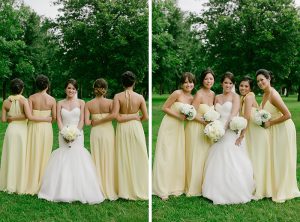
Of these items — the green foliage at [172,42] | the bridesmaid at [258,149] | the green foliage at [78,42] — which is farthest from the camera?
the green foliage at [172,42]

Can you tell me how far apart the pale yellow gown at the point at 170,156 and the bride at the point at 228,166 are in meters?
0.48

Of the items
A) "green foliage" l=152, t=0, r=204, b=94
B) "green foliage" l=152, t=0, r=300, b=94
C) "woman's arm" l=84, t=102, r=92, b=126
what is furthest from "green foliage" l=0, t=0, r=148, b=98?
"woman's arm" l=84, t=102, r=92, b=126

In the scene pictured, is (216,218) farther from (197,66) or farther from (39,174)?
(197,66)

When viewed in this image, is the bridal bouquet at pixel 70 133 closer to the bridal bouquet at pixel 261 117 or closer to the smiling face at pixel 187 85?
the smiling face at pixel 187 85

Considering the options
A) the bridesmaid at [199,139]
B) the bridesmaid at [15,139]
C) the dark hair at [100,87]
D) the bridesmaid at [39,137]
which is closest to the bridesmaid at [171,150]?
the bridesmaid at [199,139]

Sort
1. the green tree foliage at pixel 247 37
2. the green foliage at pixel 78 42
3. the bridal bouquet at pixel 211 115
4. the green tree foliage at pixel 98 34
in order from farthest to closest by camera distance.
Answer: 1. the green tree foliage at pixel 98 34
2. the green tree foliage at pixel 247 37
3. the green foliage at pixel 78 42
4. the bridal bouquet at pixel 211 115

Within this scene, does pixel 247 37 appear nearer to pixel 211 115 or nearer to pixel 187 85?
pixel 187 85

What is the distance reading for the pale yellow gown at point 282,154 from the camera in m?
6.13

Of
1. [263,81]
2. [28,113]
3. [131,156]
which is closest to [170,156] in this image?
[131,156]

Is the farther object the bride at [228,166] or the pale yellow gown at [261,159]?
the pale yellow gown at [261,159]

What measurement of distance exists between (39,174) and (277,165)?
13.2 feet

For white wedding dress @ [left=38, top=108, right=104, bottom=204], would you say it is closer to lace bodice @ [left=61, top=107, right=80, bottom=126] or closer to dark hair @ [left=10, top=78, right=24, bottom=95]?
lace bodice @ [left=61, top=107, right=80, bottom=126]

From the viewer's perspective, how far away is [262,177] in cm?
616

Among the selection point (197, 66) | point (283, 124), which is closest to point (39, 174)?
point (283, 124)
